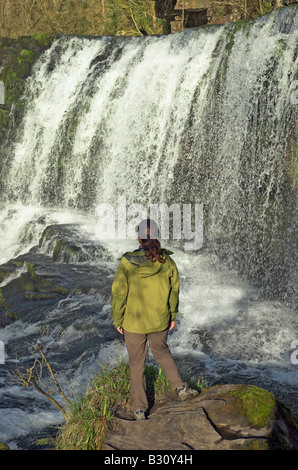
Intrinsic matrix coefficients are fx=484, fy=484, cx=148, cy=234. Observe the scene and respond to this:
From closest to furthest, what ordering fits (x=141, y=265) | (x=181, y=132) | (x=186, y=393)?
(x=141, y=265) → (x=186, y=393) → (x=181, y=132)

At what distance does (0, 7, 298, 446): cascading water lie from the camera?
8016 millimetres

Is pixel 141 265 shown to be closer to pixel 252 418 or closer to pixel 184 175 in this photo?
pixel 252 418

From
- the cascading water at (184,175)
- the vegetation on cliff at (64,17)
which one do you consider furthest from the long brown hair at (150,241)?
the vegetation on cliff at (64,17)

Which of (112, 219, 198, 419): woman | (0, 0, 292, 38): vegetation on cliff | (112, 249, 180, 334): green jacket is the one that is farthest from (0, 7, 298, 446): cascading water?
(0, 0, 292, 38): vegetation on cliff

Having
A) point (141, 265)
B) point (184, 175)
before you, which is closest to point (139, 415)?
point (141, 265)

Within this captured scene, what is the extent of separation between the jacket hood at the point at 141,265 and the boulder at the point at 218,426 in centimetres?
124

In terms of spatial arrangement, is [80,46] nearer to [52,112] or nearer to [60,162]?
[52,112]

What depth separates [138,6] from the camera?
21.5m

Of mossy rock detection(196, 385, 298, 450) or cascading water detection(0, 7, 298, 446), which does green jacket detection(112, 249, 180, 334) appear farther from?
cascading water detection(0, 7, 298, 446)

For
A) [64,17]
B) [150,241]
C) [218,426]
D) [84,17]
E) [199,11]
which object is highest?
[64,17]

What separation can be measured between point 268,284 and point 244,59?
571 cm

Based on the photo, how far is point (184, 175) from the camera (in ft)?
43.0

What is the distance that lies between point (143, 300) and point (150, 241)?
54 centimetres

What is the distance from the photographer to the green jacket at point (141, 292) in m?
4.35
